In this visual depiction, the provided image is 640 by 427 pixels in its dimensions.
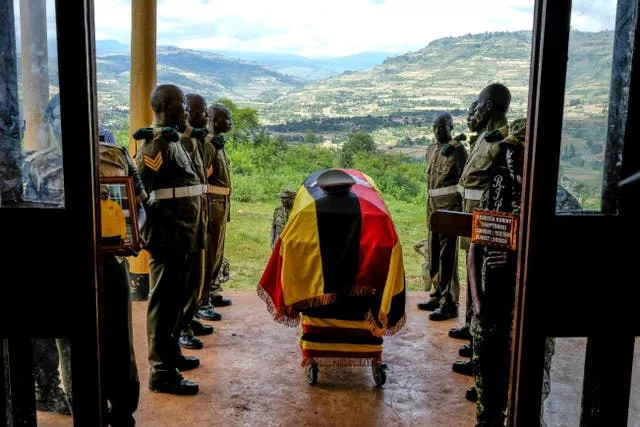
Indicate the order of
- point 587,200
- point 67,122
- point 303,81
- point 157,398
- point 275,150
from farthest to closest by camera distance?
point 303,81 < point 275,150 < point 157,398 < point 587,200 < point 67,122

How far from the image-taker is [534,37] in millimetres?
1865

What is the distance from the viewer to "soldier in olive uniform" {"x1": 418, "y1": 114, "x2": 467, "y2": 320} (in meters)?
5.25

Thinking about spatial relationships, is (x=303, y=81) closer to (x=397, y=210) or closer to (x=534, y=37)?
(x=397, y=210)

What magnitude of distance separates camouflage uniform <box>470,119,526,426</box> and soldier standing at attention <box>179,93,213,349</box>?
201 cm

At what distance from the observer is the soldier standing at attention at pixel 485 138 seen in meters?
4.26

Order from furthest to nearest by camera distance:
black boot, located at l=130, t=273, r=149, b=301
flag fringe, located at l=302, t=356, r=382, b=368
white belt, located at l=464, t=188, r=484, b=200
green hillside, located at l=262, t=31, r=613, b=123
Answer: green hillside, located at l=262, t=31, r=613, b=123, black boot, located at l=130, t=273, r=149, b=301, white belt, located at l=464, t=188, r=484, b=200, flag fringe, located at l=302, t=356, r=382, b=368

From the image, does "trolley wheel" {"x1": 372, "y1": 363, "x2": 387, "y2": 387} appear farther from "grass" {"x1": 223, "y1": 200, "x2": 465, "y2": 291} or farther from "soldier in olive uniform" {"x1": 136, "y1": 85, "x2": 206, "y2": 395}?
"grass" {"x1": 223, "y1": 200, "x2": 465, "y2": 291}

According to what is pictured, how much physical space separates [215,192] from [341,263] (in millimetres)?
1821

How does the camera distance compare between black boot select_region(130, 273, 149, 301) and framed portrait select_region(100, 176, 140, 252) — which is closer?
framed portrait select_region(100, 176, 140, 252)

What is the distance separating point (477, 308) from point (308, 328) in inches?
50.6

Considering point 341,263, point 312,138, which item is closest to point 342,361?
point 341,263

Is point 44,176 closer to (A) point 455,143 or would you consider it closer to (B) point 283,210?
(B) point 283,210

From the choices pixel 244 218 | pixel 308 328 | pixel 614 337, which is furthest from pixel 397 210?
pixel 614 337

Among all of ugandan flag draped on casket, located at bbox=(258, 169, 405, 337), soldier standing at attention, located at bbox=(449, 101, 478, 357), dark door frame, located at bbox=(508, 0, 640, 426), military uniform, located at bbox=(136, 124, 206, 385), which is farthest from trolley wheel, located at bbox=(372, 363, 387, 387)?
dark door frame, located at bbox=(508, 0, 640, 426)
